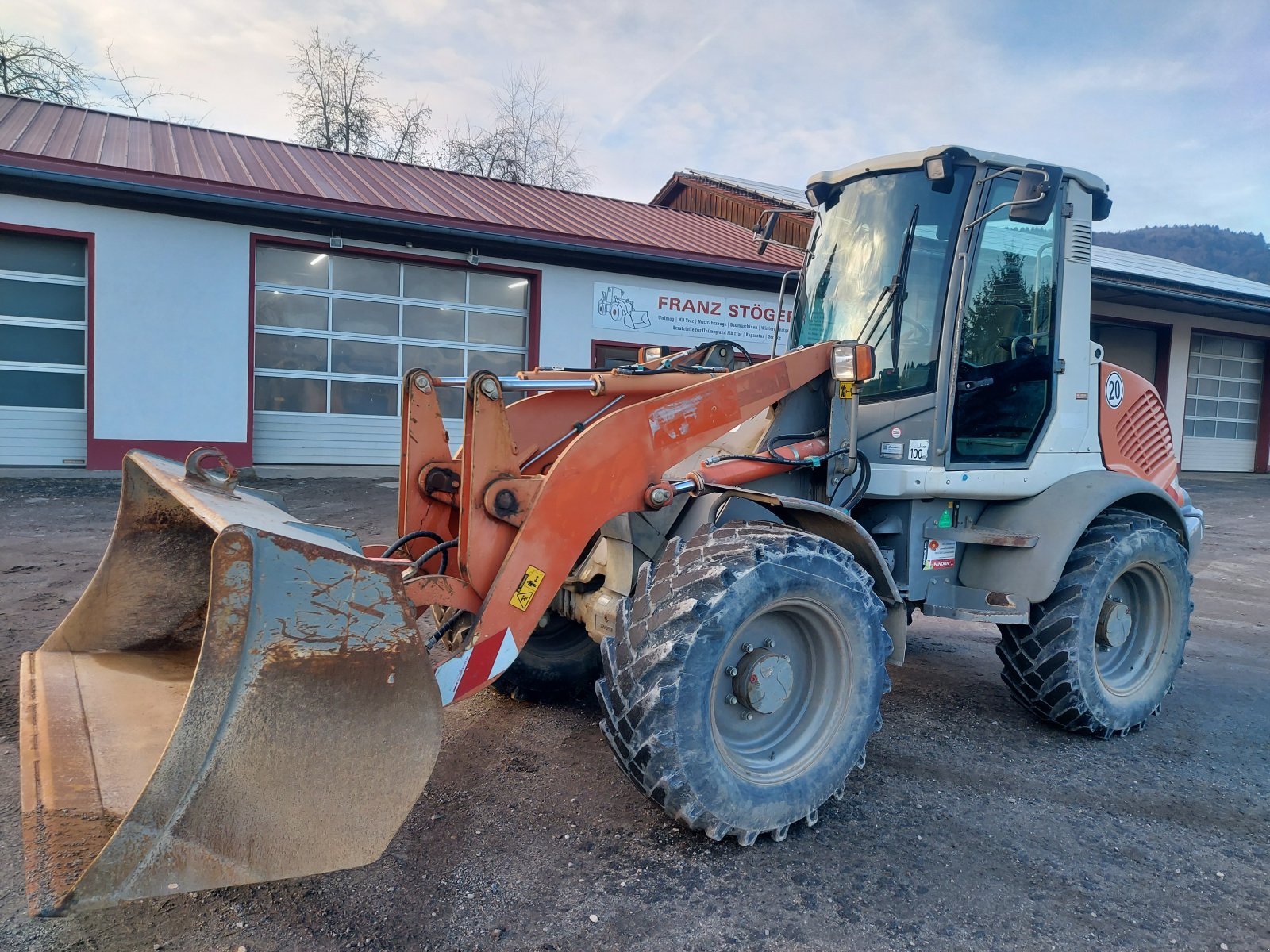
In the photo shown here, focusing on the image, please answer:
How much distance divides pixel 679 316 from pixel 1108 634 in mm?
11299

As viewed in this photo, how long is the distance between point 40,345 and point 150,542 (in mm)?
9964

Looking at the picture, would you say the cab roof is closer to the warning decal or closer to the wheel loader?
the wheel loader

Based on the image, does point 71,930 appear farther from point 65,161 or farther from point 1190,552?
point 65,161

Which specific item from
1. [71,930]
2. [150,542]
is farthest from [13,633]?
[71,930]

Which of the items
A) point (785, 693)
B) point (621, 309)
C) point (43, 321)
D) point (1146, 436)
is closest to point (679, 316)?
point (621, 309)

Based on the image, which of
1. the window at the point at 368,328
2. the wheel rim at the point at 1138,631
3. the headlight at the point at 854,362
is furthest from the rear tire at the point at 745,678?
the window at the point at 368,328

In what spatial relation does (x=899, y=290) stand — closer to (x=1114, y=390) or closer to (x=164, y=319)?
(x=1114, y=390)

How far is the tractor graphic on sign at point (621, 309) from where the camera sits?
14281 millimetres

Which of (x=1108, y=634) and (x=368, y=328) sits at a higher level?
(x=368, y=328)

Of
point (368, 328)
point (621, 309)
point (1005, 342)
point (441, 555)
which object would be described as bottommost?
point (441, 555)

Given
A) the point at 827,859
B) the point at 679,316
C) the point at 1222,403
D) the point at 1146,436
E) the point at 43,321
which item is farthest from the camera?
A: the point at 1222,403

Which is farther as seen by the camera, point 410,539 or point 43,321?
point 43,321

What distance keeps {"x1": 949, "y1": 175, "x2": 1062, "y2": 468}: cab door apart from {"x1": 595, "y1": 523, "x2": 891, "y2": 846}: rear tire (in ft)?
4.21

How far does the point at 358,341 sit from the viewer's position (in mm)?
13227
